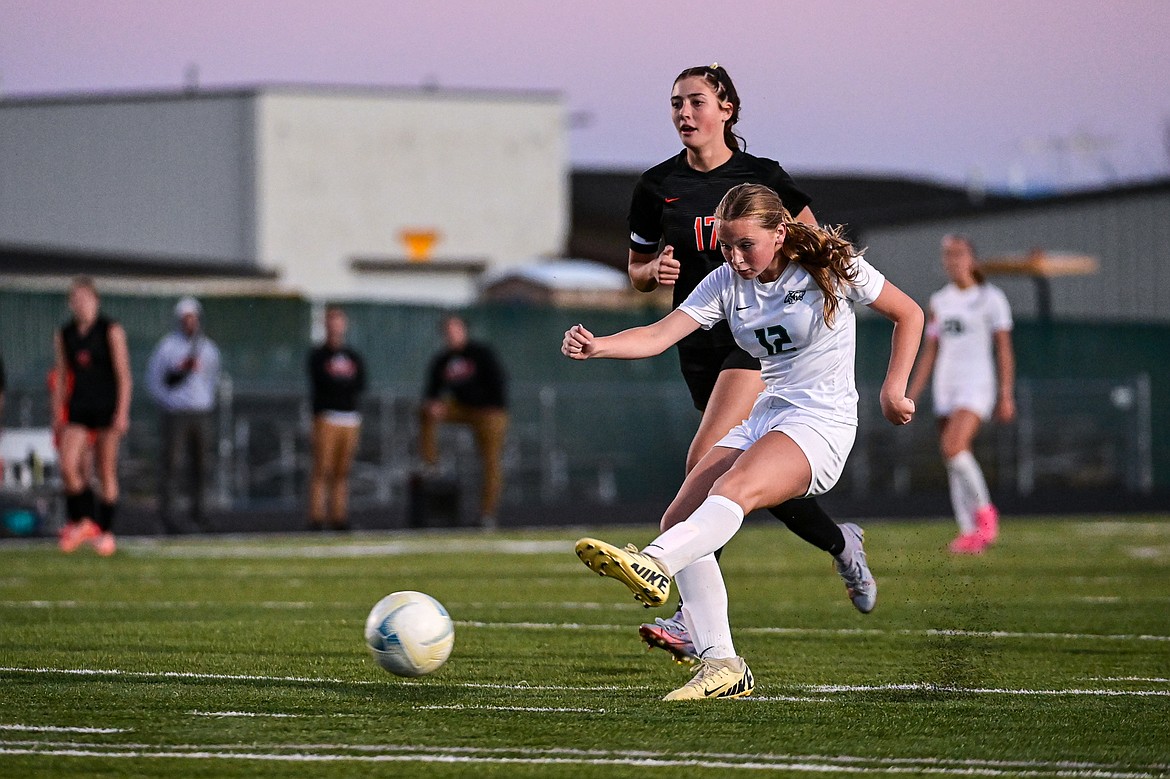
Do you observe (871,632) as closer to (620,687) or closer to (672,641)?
(672,641)

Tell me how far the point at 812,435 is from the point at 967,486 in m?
7.64

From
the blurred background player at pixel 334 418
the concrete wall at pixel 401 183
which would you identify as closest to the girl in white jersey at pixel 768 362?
the blurred background player at pixel 334 418

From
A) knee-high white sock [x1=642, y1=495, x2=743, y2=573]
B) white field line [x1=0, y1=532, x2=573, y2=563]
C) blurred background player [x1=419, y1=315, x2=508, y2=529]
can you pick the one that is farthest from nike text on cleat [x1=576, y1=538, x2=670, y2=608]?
blurred background player [x1=419, y1=315, x2=508, y2=529]

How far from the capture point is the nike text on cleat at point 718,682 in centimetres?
605

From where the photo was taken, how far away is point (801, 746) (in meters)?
5.12

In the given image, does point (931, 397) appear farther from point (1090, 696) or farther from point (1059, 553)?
point (1090, 696)

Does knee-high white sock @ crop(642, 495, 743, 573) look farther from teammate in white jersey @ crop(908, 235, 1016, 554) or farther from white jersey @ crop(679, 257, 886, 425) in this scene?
teammate in white jersey @ crop(908, 235, 1016, 554)

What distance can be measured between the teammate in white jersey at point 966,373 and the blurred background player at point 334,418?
21.1ft

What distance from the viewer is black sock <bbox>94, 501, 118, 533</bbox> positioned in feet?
48.5

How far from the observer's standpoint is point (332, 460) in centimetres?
1812

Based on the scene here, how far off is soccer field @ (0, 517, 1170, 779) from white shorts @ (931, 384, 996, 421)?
164 centimetres

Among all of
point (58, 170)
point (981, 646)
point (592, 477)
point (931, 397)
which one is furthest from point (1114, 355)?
point (58, 170)

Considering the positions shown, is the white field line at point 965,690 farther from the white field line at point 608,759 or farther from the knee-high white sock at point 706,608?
the white field line at point 608,759

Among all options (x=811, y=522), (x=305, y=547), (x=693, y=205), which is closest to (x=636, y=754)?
(x=811, y=522)
